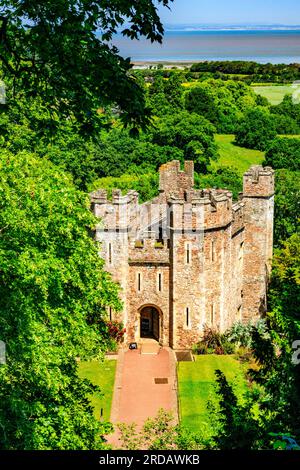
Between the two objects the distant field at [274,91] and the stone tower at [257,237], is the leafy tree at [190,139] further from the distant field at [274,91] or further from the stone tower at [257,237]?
the distant field at [274,91]

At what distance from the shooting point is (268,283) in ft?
119

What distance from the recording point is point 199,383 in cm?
2881

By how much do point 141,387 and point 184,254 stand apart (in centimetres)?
630

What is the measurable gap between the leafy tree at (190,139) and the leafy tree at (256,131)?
882 centimetres

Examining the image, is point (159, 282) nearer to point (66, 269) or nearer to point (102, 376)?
point (102, 376)

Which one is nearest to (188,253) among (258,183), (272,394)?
(258,183)

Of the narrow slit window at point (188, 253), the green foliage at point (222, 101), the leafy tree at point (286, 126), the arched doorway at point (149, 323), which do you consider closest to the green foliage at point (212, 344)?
the arched doorway at point (149, 323)

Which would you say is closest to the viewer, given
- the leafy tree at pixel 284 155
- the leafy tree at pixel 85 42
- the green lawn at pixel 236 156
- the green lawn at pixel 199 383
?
the leafy tree at pixel 85 42

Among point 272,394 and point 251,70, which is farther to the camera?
point 251,70

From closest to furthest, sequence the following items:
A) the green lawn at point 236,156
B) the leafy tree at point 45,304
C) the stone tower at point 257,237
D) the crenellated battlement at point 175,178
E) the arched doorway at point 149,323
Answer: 1. the leafy tree at point 45,304
2. the arched doorway at point 149,323
3. the stone tower at point 257,237
4. the crenellated battlement at point 175,178
5. the green lawn at point 236,156

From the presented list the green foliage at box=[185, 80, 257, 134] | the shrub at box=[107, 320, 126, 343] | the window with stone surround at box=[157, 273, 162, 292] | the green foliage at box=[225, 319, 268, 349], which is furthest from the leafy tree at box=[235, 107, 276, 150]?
the shrub at box=[107, 320, 126, 343]

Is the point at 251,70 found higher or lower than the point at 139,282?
higher

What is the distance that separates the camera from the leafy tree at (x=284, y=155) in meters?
60.4

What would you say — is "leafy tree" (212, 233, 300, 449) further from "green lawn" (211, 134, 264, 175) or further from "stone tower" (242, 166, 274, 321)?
"green lawn" (211, 134, 264, 175)
